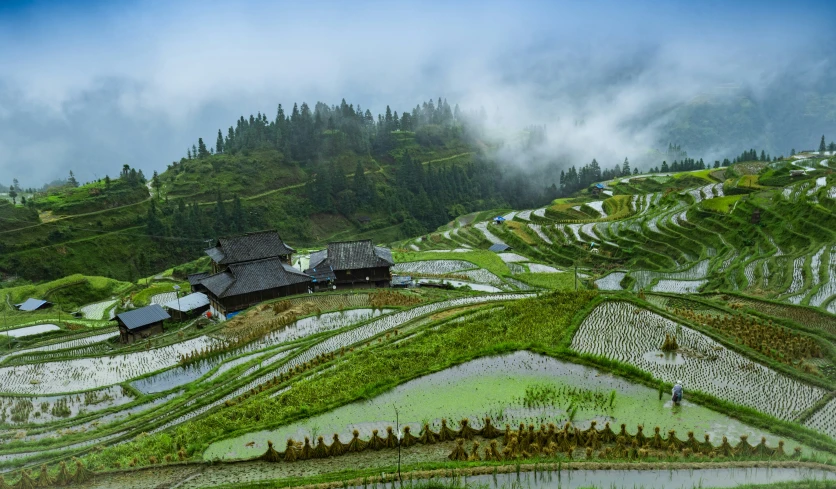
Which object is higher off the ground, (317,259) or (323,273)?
(317,259)

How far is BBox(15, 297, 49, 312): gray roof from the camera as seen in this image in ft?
131

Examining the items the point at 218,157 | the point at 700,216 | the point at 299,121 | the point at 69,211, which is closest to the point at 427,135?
the point at 299,121

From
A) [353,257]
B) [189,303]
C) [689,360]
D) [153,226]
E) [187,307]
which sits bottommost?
[689,360]

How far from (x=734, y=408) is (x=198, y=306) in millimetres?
28834

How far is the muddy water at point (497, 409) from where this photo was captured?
486 inches

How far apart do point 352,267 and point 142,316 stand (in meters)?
12.8

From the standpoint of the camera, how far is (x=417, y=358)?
57.1 ft

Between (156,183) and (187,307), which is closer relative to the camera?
(187,307)

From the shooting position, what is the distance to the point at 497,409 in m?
13.4

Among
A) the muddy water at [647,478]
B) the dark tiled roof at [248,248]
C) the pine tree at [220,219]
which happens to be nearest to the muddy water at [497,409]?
the muddy water at [647,478]

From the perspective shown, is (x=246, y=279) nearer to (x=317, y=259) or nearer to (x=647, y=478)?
(x=317, y=259)

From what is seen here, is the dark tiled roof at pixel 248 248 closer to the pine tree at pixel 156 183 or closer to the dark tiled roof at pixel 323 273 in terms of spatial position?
the dark tiled roof at pixel 323 273

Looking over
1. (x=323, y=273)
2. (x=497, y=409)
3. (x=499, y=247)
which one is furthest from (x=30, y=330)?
(x=499, y=247)

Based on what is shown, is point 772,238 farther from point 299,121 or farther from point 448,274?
point 299,121
